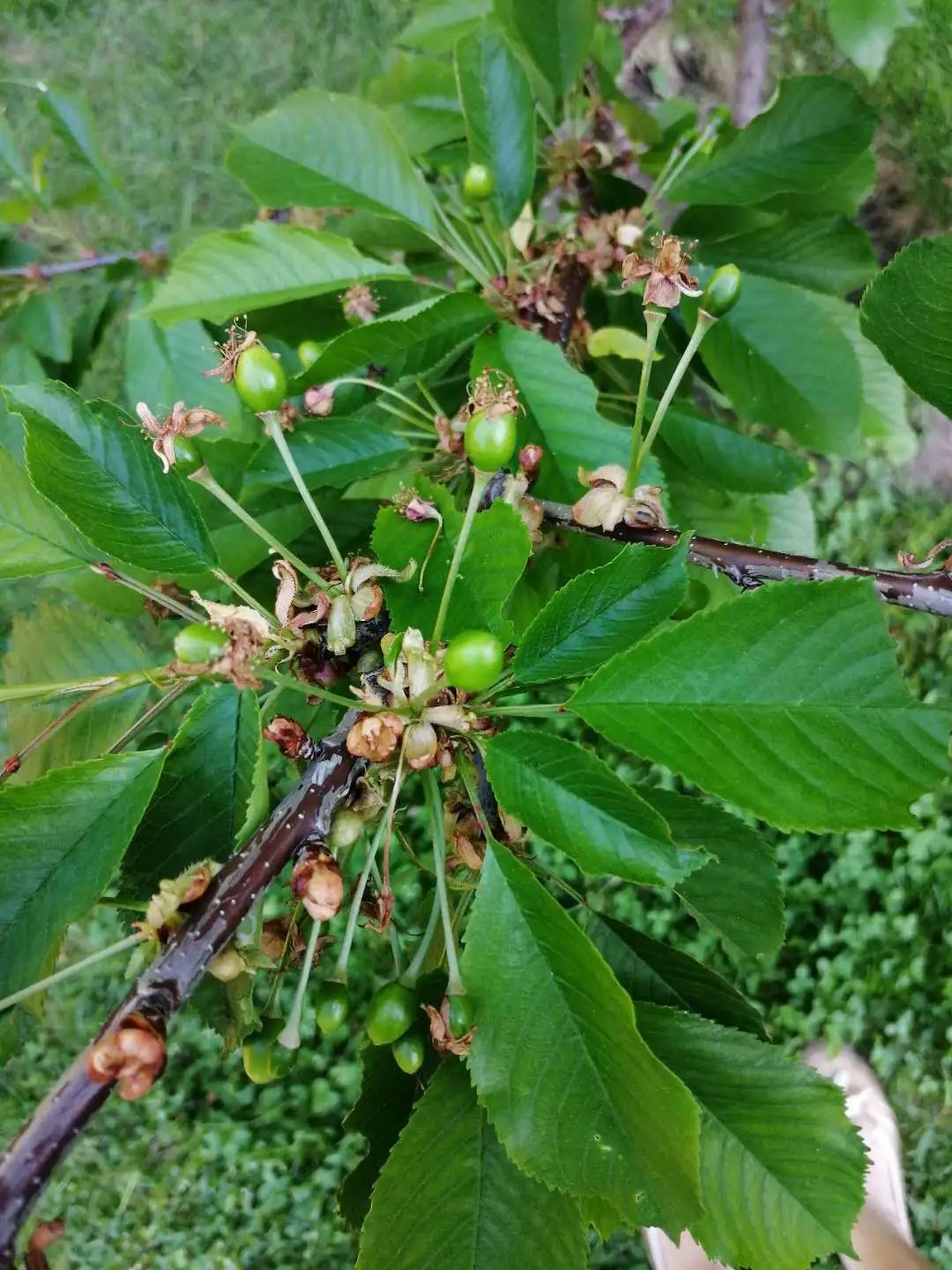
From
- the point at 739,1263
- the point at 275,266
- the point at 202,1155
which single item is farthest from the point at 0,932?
the point at 202,1155

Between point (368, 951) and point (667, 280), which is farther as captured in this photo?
point (368, 951)

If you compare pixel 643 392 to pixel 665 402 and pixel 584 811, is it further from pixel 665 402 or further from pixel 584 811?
pixel 584 811

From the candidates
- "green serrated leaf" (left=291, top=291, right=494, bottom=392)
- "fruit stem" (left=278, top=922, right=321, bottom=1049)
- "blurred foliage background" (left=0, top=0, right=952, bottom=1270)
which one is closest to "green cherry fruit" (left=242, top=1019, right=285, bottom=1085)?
"fruit stem" (left=278, top=922, right=321, bottom=1049)

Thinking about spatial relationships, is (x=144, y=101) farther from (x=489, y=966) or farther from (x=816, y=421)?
(x=489, y=966)

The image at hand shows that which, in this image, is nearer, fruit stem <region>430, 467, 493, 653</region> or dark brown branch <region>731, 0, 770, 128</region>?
fruit stem <region>430, 467, 493, 653</region>

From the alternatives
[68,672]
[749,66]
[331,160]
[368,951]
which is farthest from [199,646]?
[368,951]

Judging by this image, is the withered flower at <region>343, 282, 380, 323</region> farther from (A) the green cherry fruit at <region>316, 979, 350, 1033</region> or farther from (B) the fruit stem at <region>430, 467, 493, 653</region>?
(A) the green cherry fruit at <region>316, 979, 350, 1033</region>
